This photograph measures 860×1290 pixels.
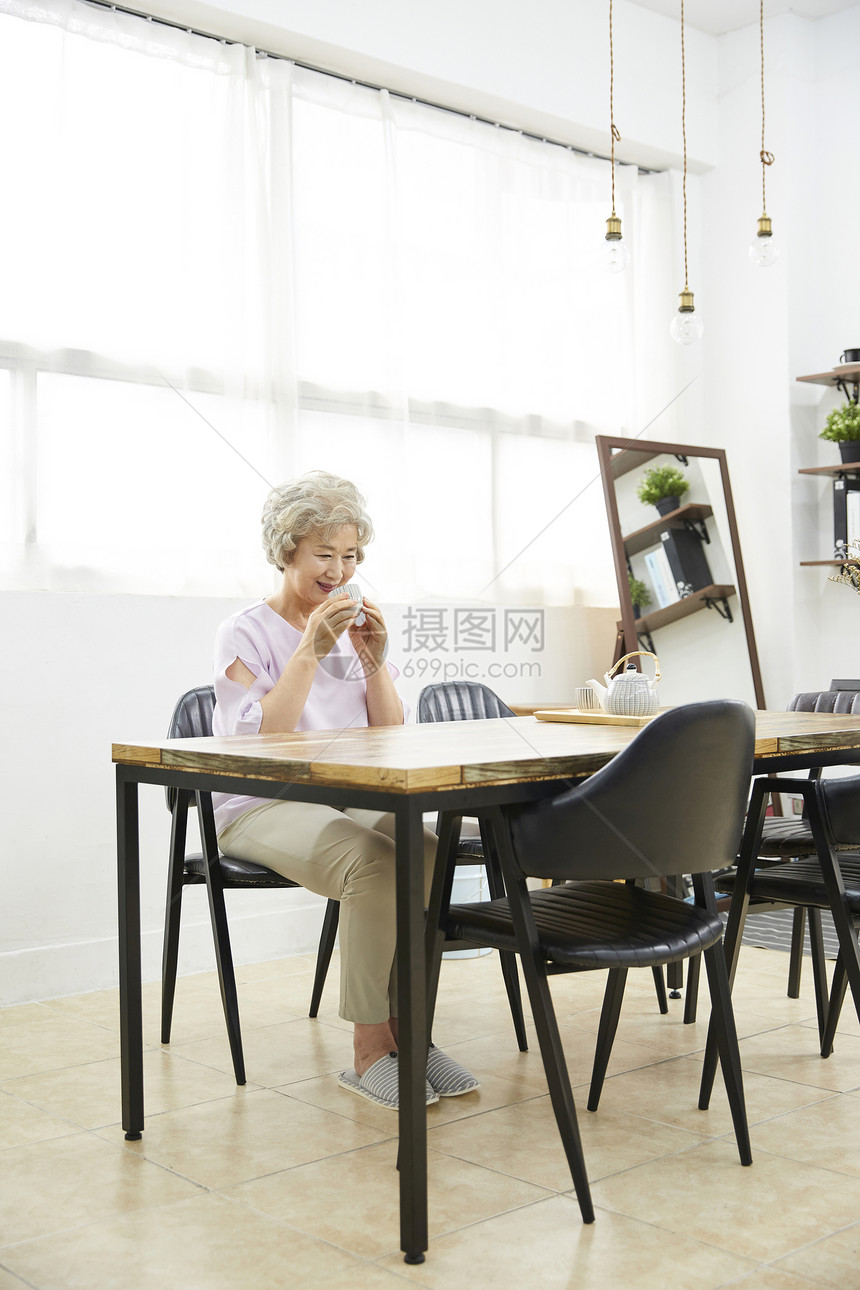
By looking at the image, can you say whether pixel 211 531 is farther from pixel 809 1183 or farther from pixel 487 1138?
pixel 809 1183

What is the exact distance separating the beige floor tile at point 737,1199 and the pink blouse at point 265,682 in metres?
0.97

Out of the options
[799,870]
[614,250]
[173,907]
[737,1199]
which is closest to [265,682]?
[173,907]

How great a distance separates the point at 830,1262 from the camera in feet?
5.17

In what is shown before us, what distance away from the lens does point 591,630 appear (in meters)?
4.36

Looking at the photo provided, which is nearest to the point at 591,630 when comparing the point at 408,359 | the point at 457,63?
the point at 408,359

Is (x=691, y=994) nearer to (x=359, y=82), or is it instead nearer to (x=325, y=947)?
(x=325, y=947)

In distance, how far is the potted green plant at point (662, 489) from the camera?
169 inches

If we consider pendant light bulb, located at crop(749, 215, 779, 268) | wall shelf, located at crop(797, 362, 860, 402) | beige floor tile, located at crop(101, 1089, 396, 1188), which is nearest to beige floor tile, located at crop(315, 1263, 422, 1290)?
beige floor tile, located at crop(101, 1089, 396, 1188)

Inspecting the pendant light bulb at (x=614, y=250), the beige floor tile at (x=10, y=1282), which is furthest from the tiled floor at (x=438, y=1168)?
the pendant light bulb at (x=614, y=250)

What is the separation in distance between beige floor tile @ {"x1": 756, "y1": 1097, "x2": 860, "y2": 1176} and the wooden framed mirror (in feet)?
7.05

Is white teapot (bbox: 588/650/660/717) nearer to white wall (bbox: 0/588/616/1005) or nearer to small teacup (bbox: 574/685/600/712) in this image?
small teacup (bbox: 574/685/600/712)

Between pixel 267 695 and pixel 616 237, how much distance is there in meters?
1.41

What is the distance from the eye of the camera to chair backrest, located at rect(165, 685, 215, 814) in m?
2.65

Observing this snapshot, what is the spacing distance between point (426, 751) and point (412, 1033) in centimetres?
44
